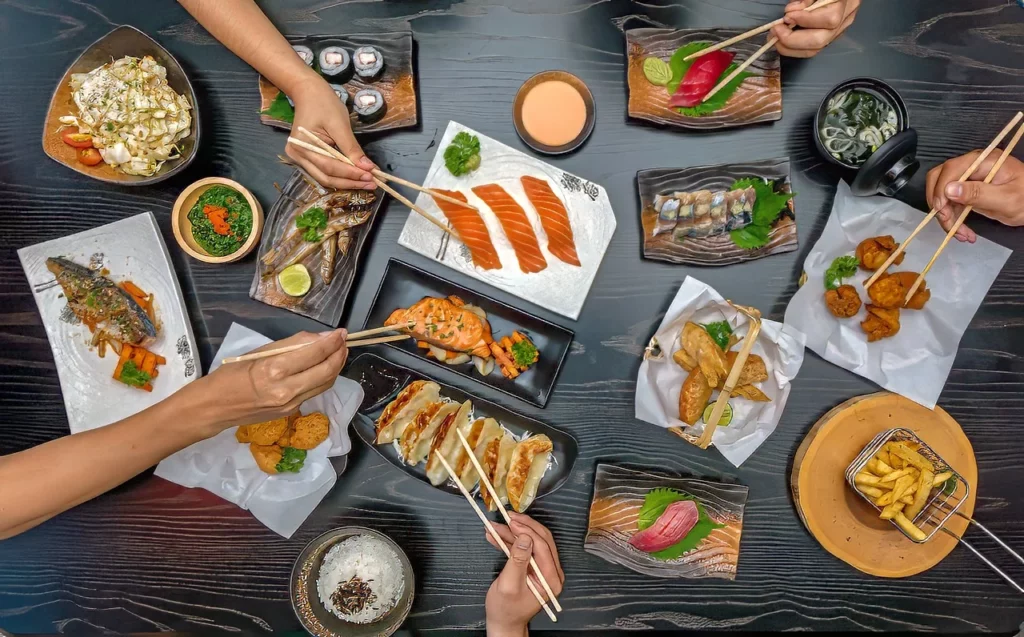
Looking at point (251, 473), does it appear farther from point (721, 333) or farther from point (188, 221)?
point (721, 333)

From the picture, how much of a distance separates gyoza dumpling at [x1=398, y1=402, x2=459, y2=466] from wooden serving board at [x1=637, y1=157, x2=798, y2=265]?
152 cm

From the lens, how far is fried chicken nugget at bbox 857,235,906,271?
3287 mm

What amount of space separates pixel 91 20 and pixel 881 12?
4723 mm

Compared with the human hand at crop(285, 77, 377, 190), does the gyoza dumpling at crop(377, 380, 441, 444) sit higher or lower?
lower

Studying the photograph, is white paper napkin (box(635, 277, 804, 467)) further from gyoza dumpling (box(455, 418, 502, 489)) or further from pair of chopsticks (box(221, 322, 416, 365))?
pair of chopsticks (box(221, 322, 416, 365))

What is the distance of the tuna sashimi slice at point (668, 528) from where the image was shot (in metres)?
3.27

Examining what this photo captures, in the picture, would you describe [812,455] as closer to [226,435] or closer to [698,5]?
[698,5]

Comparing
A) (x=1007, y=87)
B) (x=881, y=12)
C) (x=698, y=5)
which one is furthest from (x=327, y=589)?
(x=1007, y=87)

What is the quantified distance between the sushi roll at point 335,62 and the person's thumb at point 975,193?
3403 millimetres

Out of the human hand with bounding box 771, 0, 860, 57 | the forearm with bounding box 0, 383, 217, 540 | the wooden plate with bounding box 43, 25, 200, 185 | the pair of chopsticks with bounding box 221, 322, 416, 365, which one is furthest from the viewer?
the wooden plate with bounding box 43, 25, 200, 185

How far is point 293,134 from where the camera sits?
3.12 metres

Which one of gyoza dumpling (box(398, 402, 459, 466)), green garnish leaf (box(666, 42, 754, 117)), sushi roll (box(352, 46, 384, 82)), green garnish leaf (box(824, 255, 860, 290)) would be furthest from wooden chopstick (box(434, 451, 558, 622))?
green garnish leaf (box(666, 42, 754, 117))

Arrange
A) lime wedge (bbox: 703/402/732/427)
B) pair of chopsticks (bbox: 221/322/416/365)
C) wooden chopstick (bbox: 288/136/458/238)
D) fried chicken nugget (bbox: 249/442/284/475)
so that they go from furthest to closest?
lime wedge (bbox: 703/402/732/427), fried chicken nugget (bbox: 249/442/284/475), wooden chopstick (bbox: 288/136/458/238), pair of chopsticks (bbox: 221/322/416/365)

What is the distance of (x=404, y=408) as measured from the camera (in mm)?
3344
